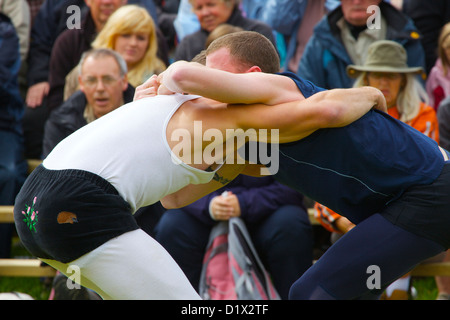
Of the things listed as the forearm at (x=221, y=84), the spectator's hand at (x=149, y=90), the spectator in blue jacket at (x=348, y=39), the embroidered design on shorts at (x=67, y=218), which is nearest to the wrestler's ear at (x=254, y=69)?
the forearm at (x=221, y=84)

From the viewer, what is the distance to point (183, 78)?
2637 millimetres

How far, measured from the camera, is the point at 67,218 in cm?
259

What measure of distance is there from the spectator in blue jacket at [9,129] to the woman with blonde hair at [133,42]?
432 millimetres

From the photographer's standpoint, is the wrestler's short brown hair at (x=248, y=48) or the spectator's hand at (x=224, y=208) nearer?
the wrestler's short brown hair at (x=248, y=48)

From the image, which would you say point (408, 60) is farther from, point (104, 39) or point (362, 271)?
point (362, 271)

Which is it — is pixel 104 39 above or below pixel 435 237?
above

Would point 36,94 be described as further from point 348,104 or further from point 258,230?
point 348,104

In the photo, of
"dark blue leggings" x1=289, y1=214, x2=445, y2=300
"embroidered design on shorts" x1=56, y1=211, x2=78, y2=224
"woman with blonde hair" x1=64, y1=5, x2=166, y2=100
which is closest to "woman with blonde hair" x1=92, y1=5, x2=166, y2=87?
"woman with blonde hair" x1=64, y1=5, x2=166, y2=100

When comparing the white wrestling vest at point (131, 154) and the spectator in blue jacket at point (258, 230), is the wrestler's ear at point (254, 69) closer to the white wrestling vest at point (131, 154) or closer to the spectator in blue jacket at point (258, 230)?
the white wrestling vest at point (131, 154)

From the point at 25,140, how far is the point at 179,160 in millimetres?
3607

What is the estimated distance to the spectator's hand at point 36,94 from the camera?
5.99m

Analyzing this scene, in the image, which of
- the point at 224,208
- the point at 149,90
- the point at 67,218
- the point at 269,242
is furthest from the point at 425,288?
the point at 67,218

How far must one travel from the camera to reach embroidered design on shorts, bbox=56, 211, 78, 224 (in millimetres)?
2580
